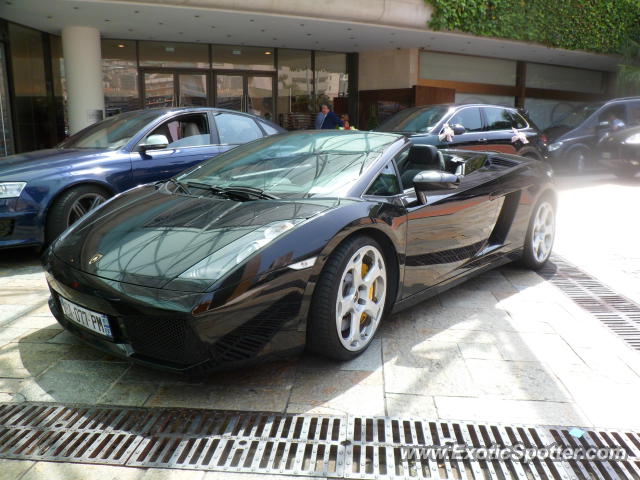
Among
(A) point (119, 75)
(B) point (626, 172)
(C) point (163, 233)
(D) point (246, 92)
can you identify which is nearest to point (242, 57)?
(D) point (246, 92)

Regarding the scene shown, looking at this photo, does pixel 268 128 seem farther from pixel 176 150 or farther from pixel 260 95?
pixel 260 95

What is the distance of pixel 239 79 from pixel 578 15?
10146 millimetres

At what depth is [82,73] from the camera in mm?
12836

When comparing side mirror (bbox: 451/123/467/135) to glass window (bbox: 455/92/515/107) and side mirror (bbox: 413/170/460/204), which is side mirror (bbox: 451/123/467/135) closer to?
side mirror (bbox: 413/170/460/204)

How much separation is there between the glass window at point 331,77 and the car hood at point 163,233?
48.2 ft

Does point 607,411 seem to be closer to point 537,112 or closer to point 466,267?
point 466,267

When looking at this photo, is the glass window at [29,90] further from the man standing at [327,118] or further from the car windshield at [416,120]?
the car windshield at [416,120]

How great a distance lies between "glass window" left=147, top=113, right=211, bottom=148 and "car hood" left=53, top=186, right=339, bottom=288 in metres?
2.82

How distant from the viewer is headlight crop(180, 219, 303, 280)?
258 cm

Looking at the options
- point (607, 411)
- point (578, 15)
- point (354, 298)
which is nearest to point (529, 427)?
point (607, 411)

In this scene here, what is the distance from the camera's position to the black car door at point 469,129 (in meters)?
9.14

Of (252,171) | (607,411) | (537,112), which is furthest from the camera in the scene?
(537,112)

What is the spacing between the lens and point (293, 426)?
8.38ft

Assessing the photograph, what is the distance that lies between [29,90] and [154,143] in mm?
9677
